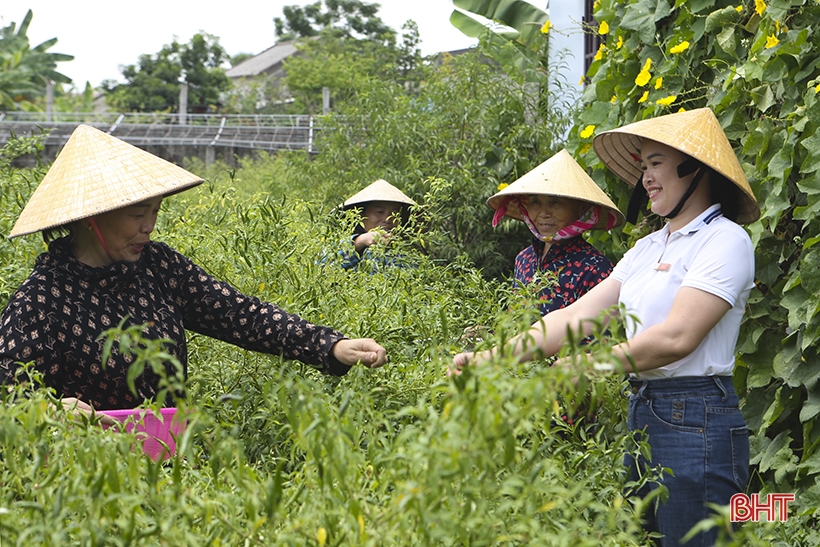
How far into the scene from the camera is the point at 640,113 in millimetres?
3943

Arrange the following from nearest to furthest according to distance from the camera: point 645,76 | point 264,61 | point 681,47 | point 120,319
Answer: point 120,319, point 681,47, point 645,76, point 264,61

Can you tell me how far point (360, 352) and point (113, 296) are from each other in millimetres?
648

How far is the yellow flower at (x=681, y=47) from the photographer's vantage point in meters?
3.63

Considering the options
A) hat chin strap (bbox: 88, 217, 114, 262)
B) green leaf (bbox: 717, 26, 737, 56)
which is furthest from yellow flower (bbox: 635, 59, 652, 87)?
hat chin strap (bbox: 88, 217, 114, 262)

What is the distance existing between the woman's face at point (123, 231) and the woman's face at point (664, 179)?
52.0 inches

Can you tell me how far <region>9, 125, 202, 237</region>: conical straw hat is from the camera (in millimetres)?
2262

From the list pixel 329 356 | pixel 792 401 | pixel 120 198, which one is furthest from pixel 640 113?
pixel 120 198

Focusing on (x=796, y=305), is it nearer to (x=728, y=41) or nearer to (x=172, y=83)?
(x=728, y=41)

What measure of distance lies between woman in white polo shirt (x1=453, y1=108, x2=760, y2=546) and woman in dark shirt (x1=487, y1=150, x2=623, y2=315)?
0.77 metres

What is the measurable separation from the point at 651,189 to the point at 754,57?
45.8 inches

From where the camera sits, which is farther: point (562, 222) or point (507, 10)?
point (507, 10)

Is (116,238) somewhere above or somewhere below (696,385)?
above

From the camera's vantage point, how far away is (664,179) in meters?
2.35

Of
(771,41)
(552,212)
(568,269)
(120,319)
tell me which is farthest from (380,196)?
(120,319)
